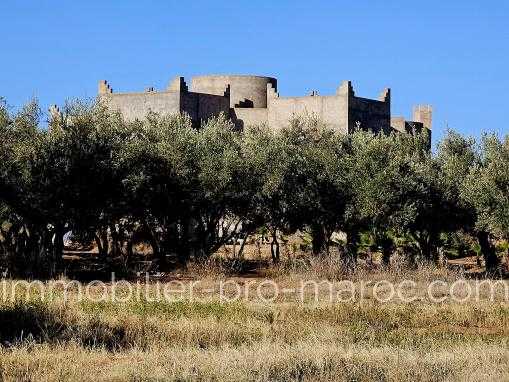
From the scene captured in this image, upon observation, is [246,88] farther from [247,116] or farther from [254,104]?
[247,116]

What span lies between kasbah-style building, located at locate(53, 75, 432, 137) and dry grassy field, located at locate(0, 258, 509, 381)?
104ft

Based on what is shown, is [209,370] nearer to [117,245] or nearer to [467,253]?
[117,245]

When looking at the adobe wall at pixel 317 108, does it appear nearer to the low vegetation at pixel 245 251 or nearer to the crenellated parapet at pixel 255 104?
the crenellated parapet at pixel 255 104

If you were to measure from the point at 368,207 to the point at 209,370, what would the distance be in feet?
64.0

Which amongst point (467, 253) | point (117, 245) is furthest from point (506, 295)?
point (467, 253)

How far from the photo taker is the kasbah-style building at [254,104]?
5534cm

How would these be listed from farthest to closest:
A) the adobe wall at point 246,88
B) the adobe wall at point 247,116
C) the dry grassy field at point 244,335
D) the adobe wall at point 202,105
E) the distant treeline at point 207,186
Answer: the adobe wall at point 246,88 → the adobe wall at point 247,116 → the adobe wall at point 202,105 → the distant treeline at point 207,186 → the dry grassy field at point 244,335

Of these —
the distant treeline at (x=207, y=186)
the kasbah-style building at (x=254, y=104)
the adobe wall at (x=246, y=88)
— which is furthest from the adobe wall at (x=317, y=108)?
the distant treeline at (x=207, y=186)

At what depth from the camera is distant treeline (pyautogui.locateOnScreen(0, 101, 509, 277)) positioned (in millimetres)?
26828

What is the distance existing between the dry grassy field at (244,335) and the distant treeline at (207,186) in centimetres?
401

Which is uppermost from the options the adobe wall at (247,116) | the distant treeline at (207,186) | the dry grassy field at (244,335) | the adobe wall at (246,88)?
the adobe wall at (246,88)

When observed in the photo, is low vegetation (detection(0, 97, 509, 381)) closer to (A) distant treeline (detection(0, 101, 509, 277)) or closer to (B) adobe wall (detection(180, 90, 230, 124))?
(A) distant treeline (detection(0, 101, 509, 277))

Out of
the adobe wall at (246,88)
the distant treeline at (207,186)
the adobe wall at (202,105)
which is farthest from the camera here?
the adobe wall at (246,88)

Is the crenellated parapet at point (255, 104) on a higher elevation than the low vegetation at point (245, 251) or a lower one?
higher
